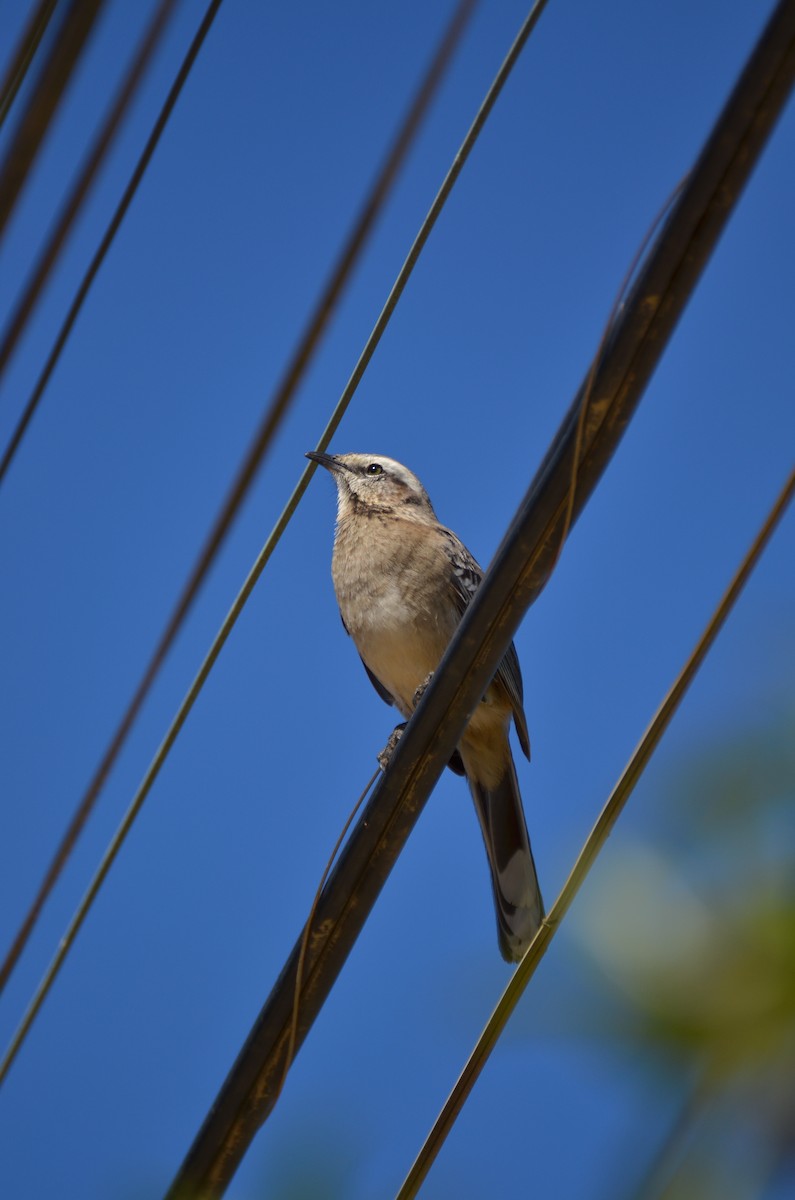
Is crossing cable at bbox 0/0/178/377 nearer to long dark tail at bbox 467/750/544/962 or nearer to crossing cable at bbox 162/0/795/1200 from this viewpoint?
crossing cable at bbox 162/0/795/1200

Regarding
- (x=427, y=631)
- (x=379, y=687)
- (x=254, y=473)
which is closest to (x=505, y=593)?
(x=254, y=473)

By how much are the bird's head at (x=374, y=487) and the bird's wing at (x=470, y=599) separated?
1.11ft

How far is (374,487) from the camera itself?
698 cm

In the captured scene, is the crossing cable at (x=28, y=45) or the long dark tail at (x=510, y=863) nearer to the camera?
the crossing cable at (x=28, y=45)

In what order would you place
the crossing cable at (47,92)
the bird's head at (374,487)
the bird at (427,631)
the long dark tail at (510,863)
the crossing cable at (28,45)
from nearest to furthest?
the crossing cable at (47,92), the crossing cable at (28,45), the long dark tail at (510,863), the bird at (427,631), the bird's head at (374,487)

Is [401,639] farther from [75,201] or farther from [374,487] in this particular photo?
[75,201]

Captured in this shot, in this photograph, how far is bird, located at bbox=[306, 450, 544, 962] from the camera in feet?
19.1

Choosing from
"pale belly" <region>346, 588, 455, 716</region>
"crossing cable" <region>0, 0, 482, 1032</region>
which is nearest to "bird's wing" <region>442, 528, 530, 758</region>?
"pale belly" <region>346, 588, 455, 716</region>

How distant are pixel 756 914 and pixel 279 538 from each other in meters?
2.90

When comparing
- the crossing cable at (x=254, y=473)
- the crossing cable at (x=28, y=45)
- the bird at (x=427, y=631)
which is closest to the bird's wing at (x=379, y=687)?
the bird at (x=427, y=631)

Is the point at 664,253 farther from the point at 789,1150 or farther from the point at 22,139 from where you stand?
the point at 789,1150

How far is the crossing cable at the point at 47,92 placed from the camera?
1.52 m

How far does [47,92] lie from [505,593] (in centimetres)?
167

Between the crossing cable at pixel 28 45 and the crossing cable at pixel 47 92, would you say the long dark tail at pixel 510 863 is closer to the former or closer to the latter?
the crossing cable at pixel 28 45
